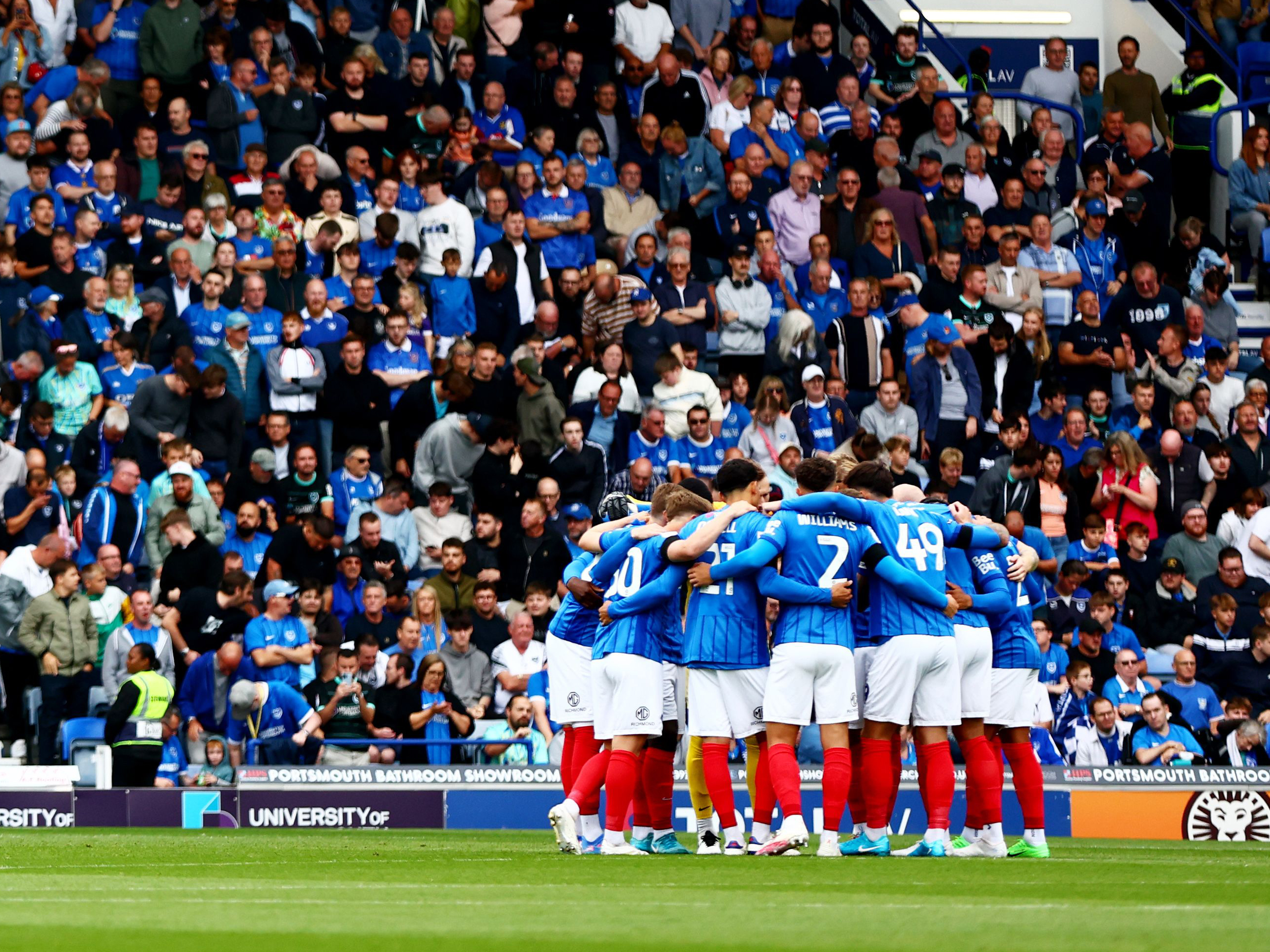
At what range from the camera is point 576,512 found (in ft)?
65.9

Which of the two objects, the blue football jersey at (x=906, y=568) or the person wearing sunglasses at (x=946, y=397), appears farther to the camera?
the person wearing sunglasses at (x=946, y=397)

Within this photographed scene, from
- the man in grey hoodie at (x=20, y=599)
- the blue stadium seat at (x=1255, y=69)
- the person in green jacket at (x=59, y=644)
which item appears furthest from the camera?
the blue stadium seat at (x=1255, y=69)

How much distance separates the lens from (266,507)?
19578mm

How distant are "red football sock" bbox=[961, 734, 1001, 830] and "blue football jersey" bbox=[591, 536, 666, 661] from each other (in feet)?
6.55

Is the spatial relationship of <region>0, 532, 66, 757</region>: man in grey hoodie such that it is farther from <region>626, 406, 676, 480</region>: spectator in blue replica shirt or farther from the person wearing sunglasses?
the person wearing sunglasses

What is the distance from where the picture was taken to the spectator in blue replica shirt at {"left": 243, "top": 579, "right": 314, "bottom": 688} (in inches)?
717

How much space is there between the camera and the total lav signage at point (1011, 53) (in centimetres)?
2728

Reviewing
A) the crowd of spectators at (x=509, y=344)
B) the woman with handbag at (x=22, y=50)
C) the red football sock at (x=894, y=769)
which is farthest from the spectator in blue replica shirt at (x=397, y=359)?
the red football sock at (x=894, y=769)

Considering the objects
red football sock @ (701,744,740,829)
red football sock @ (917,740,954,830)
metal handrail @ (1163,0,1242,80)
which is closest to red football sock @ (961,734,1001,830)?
red football sock @ (917,740,954,830)

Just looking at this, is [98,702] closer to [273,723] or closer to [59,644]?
[59,644]

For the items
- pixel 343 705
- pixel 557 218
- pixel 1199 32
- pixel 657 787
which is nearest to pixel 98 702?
pixel 343 705

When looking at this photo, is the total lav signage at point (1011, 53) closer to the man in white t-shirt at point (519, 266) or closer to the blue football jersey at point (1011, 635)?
the man in white t-shirt at point (519, 266)

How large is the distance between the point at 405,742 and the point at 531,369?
15.1ft

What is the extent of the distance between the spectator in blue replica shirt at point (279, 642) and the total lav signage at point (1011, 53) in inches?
521
